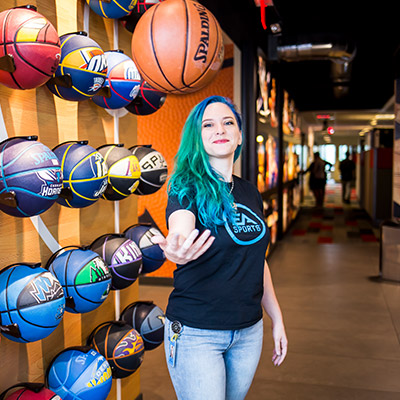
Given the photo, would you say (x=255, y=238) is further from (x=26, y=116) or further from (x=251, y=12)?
(x=251, y=12)

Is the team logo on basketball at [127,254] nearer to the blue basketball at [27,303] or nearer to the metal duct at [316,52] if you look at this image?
the blue basketball at [27,303]

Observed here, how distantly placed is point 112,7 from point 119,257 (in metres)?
1.06

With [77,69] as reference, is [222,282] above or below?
below

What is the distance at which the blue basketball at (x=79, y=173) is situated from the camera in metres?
1.72

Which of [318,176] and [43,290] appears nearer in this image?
[43,290]

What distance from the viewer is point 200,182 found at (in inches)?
60.1

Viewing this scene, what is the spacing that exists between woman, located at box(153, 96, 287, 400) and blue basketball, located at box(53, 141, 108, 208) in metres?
0.36

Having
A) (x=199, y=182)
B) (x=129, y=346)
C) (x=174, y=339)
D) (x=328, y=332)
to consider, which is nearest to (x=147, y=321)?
(x=129, y=346)

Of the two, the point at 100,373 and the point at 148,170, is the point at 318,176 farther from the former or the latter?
the point at 100,373

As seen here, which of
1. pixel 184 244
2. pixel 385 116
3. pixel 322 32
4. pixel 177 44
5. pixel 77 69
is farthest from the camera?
pixel 385 116

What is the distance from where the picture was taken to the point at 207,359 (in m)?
1.48

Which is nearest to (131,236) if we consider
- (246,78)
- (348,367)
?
(348,367)

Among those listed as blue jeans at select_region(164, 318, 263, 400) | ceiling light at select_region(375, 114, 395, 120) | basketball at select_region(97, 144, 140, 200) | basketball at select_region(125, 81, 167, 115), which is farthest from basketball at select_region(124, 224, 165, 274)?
ceiling light at select_region(375, 114, 395, 120)

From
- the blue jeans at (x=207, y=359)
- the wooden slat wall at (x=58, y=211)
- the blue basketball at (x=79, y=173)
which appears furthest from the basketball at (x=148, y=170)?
the blue jeans at (x=207, y=359)
